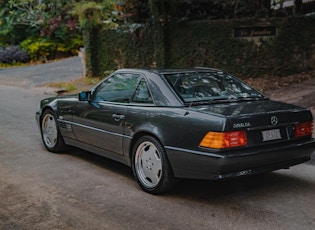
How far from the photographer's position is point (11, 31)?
31172mm

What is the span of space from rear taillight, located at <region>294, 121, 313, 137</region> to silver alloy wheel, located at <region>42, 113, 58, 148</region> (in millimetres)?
3764

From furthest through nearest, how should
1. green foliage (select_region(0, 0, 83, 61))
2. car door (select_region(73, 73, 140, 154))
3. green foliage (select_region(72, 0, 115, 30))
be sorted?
green foliage (select_region(0, 0, 83, 61)) < green foliage (select_region(72, 0, 115, 30)) < car door (select_region(73, 73, 140, 154))

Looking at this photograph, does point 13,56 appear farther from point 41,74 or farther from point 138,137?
point 138,137

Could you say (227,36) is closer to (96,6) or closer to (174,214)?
(96,6)

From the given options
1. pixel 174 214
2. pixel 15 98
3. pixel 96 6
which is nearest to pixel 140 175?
pixel 174 214

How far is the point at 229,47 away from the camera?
1438cm

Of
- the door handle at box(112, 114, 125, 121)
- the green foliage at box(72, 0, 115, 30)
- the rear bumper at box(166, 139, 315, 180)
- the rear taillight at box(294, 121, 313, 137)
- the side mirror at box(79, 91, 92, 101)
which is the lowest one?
the rear bumper at box(166, 139, 315, 180)

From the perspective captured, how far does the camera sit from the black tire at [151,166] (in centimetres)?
520

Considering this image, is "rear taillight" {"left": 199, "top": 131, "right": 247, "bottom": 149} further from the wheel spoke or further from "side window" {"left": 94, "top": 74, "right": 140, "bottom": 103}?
"side window" {"left": 94, "top": 74, "right": 140, "bottom": 103}

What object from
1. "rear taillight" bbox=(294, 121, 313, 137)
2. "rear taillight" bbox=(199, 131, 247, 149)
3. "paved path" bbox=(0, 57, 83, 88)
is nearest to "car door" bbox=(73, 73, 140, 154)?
"rear taillight" bbox=(199, 131, 247, 149)

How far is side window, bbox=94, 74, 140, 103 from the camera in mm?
5996

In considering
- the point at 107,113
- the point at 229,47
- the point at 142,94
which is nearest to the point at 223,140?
the point at 142,94

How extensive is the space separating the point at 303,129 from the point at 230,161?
116 cm

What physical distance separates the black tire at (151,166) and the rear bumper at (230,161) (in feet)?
0.40
